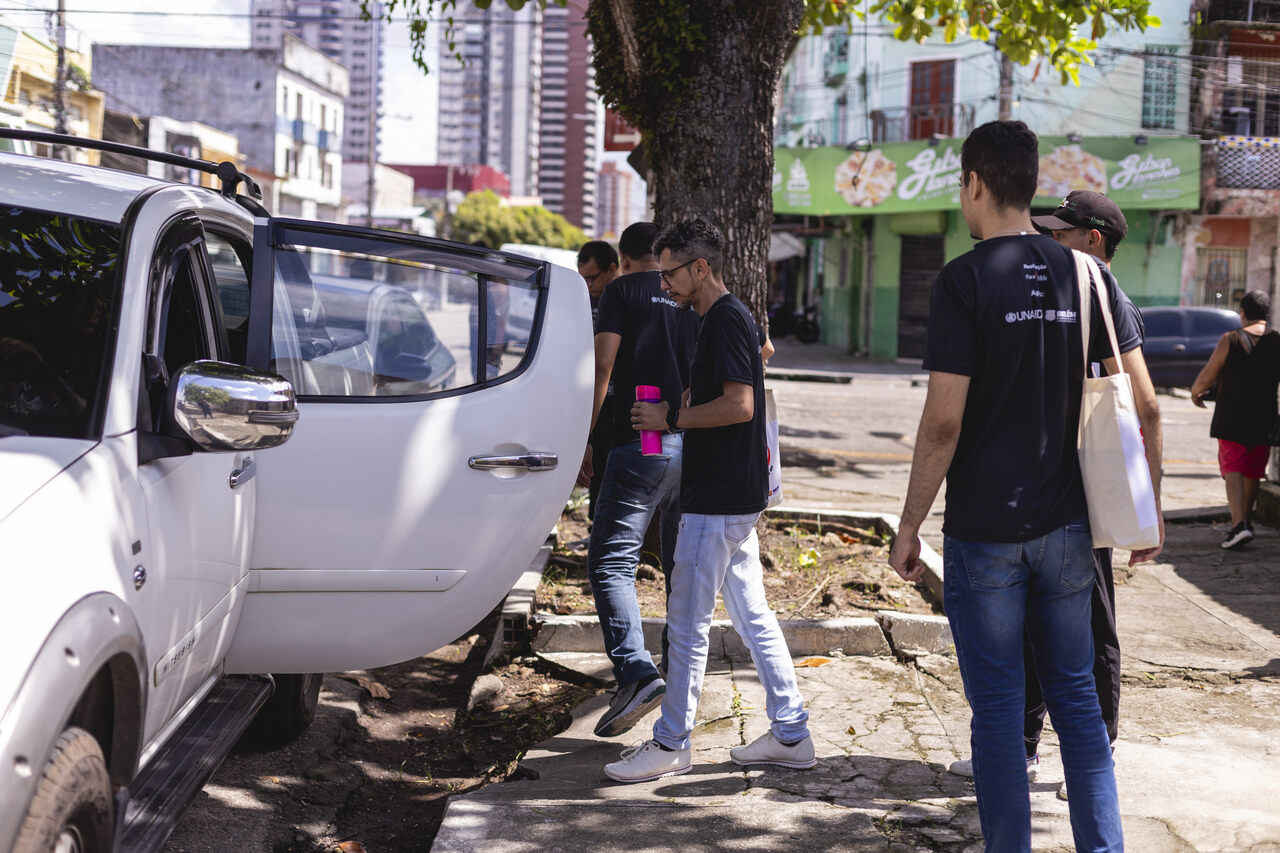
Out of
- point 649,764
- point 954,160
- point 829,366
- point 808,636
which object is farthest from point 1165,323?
point 649,764

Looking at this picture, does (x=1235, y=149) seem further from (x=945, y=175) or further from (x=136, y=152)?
(x=136, y=152)

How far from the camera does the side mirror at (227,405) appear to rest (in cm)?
266

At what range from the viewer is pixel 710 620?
4117mm

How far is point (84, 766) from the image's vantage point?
229cm

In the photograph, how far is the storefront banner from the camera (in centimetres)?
2611

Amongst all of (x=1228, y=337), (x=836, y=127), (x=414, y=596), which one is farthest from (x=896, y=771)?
(x=836, y=127)

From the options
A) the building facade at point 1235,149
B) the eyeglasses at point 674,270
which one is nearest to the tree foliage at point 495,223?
the building facade at point 1235,149

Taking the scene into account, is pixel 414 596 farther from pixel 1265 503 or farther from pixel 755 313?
pixel 1265 503

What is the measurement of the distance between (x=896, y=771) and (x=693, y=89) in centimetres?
392

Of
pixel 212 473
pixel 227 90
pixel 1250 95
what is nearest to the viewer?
pixel 212 473

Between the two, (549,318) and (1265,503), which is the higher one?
(549,318)

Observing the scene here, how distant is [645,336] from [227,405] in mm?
2316

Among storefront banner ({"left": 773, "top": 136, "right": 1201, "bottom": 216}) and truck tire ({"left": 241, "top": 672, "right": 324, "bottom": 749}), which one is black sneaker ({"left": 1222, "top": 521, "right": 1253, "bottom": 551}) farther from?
storefront banner ({"left": 773, "top": 136, "right": 1201, "bottom": 216})

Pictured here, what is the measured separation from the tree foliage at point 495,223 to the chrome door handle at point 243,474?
88441mm
